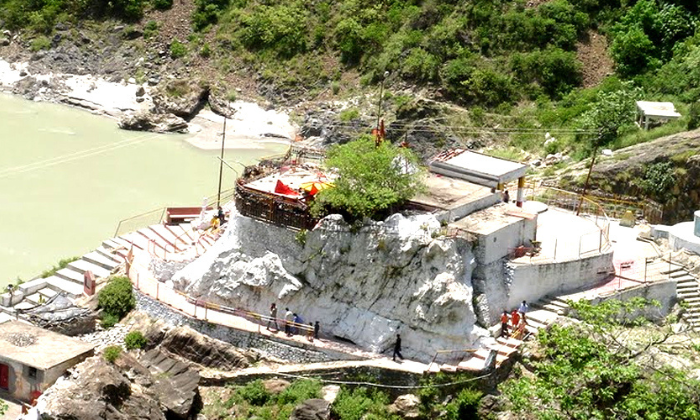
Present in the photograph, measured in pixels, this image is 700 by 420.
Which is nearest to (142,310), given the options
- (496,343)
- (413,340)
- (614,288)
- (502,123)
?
(413,340)

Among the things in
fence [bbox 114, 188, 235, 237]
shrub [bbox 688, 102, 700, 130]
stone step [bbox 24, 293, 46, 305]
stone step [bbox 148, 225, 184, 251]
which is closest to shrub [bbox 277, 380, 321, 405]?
stone step [bbox 148, 225, 184, 251]

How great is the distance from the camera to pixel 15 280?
136 ft

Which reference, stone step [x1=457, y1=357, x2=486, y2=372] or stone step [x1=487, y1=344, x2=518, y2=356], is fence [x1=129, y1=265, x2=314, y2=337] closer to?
stone step [x1=457, y1=357, x2=486, y2=372]

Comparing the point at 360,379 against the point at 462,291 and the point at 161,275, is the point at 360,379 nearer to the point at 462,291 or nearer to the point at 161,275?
the point at 462,291

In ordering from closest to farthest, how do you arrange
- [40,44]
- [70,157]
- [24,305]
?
[24,305]
[70,157]
[40,44]

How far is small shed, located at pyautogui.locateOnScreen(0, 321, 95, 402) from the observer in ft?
104

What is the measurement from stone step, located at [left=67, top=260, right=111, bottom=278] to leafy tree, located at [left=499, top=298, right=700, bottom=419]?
15895 mm

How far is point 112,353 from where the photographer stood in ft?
106

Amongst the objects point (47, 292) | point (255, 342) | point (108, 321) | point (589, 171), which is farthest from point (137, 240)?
point (589, 171)

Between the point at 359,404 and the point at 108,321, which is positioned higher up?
the point at 108,321

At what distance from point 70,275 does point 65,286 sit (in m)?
0.75

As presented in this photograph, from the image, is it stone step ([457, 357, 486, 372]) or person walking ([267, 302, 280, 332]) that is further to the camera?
person walking ([267, 302, 280, 332])

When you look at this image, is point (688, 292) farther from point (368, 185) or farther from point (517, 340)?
point (368, 185)

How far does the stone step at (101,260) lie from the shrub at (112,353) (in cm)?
665
